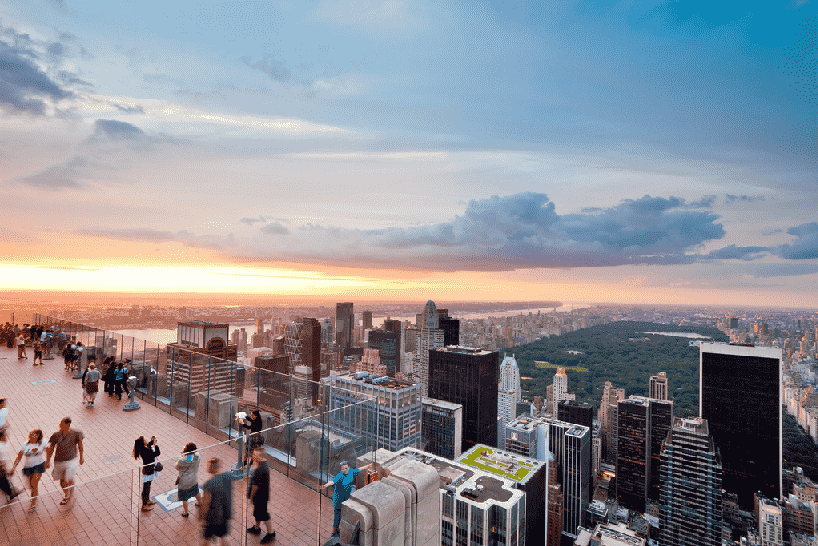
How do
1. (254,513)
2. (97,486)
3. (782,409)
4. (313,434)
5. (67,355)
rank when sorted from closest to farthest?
(97,486)
(254,513)
(313,434)
(67,355)
(782,409)

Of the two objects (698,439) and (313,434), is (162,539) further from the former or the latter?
(698,439)

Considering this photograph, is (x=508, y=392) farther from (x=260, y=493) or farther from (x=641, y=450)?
(x=260, y=493)

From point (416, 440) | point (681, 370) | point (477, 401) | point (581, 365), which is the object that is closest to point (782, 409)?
point (681, 370)

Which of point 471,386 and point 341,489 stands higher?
point 341,489

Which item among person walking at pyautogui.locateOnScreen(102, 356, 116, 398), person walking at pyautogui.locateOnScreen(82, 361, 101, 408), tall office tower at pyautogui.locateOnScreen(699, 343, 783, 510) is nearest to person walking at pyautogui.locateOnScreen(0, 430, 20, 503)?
person walking at pyautogui.locateOnScreen(82, 361, 101, 408)

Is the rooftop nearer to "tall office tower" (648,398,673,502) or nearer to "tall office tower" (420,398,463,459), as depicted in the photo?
"tall office tower" (420,398,463,459)

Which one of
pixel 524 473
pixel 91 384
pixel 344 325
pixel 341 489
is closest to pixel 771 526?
pixel 524 473

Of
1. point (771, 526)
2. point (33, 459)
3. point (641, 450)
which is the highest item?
point (33, 459)
